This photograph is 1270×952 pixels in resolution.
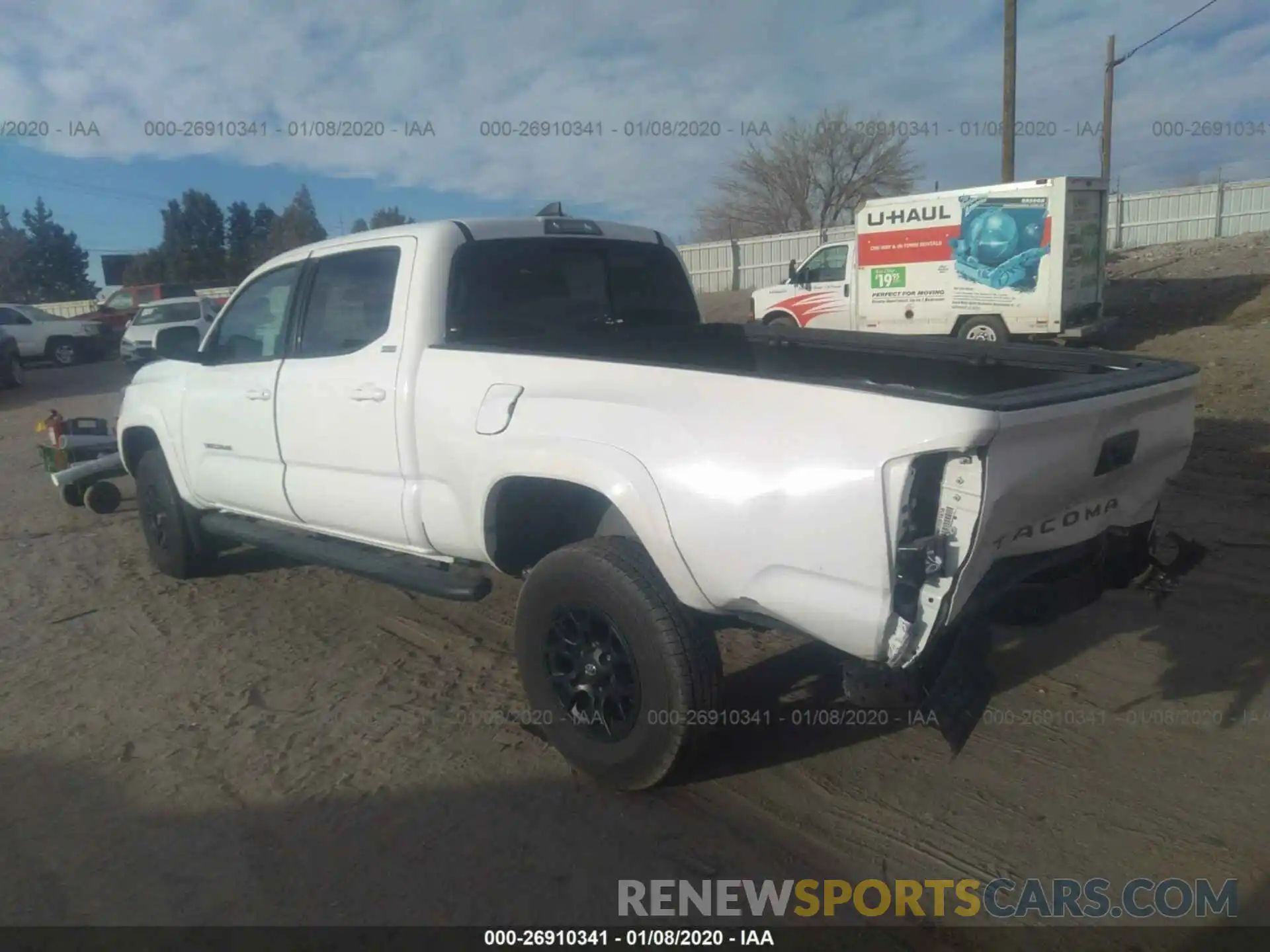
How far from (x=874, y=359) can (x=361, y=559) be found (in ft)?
8.34

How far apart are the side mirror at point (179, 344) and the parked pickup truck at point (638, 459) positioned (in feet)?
0.09

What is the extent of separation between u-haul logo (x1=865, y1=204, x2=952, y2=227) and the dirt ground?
11.2 m

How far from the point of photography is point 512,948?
2.69 metres

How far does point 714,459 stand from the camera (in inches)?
115

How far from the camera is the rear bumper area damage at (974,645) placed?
9.15 ft

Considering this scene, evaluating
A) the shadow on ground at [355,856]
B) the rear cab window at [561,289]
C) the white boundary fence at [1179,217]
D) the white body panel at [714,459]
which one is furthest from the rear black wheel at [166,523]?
the white boundary fence at [1179,217]

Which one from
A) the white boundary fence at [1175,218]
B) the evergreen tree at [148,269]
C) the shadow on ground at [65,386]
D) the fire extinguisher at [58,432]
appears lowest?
the shadow on ground at [65,386]

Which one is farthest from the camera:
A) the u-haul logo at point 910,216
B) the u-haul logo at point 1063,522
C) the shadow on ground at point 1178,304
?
the shadow on ground at point 1178,304

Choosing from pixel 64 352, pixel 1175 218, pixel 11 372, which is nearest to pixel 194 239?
pixel 64 352

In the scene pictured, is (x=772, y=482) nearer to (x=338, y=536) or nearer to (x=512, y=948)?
(x=512, y=948)

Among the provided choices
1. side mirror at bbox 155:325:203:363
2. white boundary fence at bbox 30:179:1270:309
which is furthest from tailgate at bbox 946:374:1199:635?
white boundary fence at bbox 30:179:1270:309

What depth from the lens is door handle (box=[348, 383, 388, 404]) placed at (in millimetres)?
4055

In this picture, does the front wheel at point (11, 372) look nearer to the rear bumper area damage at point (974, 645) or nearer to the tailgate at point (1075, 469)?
the rear bumper area damage at point (974, 645)

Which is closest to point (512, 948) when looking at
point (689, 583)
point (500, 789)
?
point (500, 789)
